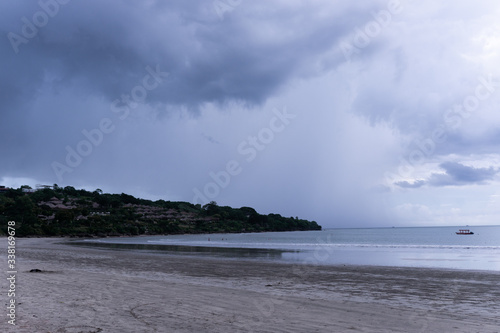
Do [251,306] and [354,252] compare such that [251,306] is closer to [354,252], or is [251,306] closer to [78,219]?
[354,252]

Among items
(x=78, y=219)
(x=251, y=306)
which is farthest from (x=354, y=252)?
(x=78, y=219)

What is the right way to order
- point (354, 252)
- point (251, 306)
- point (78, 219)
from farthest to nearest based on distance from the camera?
point (78, 219) → point (354, 252) → point (251, 306)

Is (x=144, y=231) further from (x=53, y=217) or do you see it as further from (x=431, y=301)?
(x=431, y=301)

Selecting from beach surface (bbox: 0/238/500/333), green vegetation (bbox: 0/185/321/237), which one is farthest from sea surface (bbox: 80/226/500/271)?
green vegetation (bbox: 0/185/321/237)

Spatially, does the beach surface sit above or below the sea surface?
above

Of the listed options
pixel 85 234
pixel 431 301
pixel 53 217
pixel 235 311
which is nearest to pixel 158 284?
pixel 235 311

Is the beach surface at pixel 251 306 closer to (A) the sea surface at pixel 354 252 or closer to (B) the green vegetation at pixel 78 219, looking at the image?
(A) the sea surface at pixel 354 252

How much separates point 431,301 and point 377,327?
6155 mm

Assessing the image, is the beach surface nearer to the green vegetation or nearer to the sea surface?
the sea surface

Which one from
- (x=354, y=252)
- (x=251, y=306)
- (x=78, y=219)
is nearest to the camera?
(x=251, y=306)

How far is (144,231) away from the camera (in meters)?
144

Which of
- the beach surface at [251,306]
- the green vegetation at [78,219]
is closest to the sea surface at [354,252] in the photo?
the beach surface at [251,306]

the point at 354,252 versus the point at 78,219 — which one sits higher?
the point at 78,219

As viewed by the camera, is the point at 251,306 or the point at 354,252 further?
the point at 354,252
